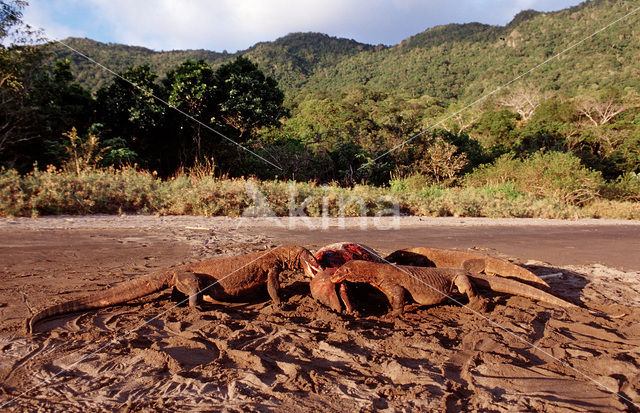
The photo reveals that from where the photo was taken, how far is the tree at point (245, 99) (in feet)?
53.3

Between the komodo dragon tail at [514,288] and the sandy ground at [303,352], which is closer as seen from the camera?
the sandy ground at [303,352]

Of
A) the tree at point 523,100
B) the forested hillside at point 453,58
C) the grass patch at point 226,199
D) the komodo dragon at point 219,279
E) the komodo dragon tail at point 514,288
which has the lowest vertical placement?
the komodo dragon tail at point 514,288

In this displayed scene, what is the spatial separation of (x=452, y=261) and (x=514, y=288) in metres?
0.67

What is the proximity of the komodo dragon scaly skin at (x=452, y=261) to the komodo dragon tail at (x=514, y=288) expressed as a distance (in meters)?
0.28

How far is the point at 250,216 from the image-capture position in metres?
9.70

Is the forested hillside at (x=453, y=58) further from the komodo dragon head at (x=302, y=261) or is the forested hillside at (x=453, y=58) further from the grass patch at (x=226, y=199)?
the komodo dragon head at (x=302, y=261)

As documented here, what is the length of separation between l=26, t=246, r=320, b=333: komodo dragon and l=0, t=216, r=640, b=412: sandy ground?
0.38 feet

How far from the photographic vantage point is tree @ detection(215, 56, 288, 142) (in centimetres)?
1625

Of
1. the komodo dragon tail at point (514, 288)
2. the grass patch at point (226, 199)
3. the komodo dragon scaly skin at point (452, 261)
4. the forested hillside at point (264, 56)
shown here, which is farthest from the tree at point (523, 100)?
the komodo dragon tail at point (514, 288)

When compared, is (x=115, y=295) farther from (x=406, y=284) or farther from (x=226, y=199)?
(x=226, y=199)

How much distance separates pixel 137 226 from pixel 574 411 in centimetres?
741

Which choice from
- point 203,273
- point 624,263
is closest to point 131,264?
point 203,273

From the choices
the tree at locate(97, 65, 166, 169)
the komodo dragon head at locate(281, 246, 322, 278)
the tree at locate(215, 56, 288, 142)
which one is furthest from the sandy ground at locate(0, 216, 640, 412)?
the tree at locate(215, 56, 288, 142)

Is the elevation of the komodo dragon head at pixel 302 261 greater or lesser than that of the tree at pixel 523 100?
lesser
